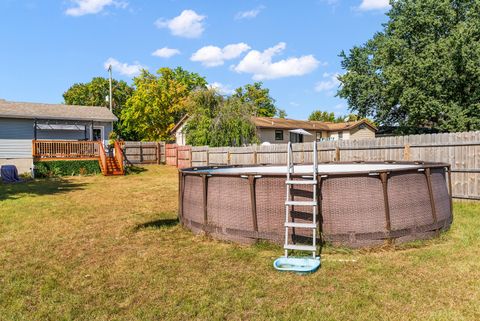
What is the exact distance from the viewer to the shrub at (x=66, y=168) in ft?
70.8

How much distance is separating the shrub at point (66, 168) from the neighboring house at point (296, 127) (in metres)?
11.4

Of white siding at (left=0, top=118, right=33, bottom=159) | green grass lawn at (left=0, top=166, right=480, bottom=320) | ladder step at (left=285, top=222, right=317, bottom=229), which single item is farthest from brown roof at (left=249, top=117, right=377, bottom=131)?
ladder step at (left=285, top=222, right=317, bottom=229)

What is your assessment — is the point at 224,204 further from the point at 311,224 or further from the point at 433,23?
the point at 433,23

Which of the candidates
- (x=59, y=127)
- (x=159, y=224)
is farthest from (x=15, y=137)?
(x=159, y=224)

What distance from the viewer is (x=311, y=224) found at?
18.7 ft

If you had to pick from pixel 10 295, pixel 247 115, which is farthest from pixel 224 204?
pixel 247 115

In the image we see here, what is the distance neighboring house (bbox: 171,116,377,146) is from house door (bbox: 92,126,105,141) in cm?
717

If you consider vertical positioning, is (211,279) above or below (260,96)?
below

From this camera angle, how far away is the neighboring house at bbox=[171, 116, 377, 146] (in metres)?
35.6

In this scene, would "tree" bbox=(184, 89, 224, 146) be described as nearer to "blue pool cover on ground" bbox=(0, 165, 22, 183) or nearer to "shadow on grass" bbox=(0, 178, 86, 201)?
"shadow on grass" bbox=(0, 178, 86, 201)

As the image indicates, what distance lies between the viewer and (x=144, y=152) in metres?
29.8

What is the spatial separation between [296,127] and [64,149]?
23.3 metres

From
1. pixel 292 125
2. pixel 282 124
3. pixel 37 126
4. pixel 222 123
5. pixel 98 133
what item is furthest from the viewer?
pixel 292 125

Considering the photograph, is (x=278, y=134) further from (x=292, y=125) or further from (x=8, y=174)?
(x=8, y=174)
